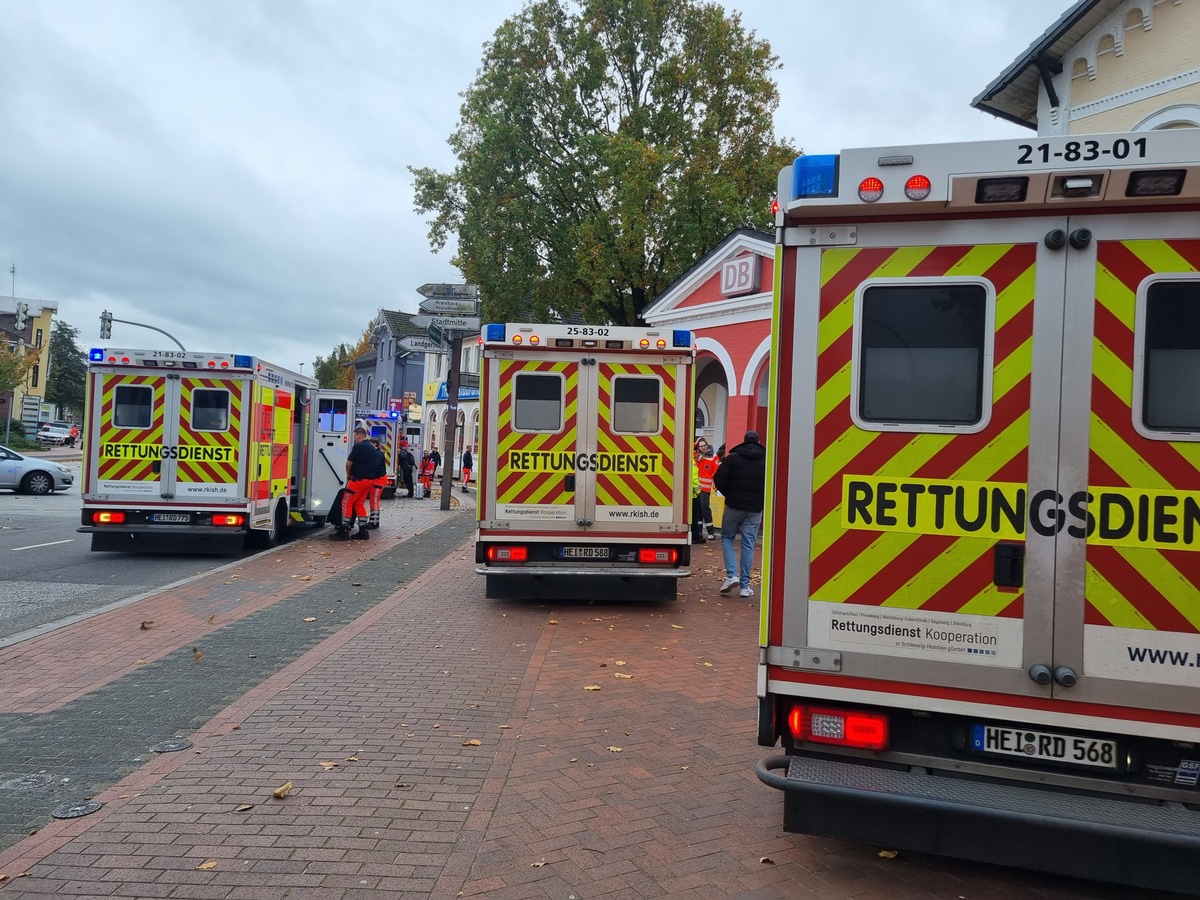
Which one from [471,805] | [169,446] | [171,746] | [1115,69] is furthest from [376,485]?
[1115,69]

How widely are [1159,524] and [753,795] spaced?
2.42 meters

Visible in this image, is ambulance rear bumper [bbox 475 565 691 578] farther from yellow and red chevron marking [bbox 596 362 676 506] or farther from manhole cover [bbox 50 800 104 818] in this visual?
manhole cover [bbox 50 800 104 818]

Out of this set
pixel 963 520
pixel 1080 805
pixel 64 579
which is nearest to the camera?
pixel 1080 805

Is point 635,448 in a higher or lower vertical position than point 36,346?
lower

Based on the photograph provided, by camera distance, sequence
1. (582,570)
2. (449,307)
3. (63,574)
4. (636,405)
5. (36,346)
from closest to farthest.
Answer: (582,570) → (636,405) → (63,574) → (449,307) → (36,346)

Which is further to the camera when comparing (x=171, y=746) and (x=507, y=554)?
(x=507, y=554)

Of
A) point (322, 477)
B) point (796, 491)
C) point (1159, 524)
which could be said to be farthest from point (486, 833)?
point (322, 477)

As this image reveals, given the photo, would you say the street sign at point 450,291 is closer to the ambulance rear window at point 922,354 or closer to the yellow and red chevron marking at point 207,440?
the yellow and red chevron marking at point 207,440

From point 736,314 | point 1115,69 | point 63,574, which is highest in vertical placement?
point 1115,69

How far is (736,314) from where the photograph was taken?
19.2 metres

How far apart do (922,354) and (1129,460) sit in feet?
2.77

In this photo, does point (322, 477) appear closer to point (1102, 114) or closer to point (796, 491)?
point (1102, 114)

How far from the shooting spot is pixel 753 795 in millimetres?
4941

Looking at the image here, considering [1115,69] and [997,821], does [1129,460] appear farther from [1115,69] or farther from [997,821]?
[1115,69]
